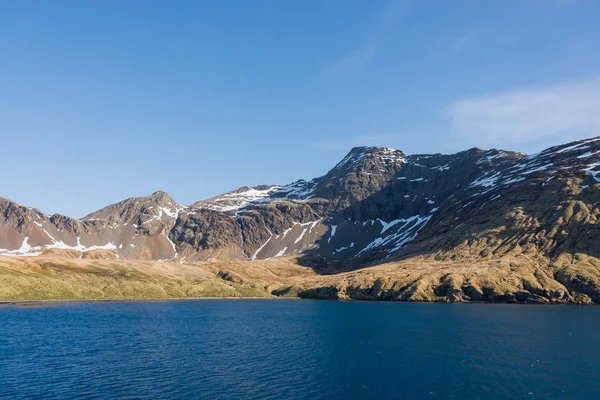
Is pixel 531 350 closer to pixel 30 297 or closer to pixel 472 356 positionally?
pixel 472 356

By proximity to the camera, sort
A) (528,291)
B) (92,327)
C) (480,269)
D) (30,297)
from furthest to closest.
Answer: (480,269), (528,291), (30,297), (92,327)

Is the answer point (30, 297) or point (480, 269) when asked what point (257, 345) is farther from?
point (480, 269)

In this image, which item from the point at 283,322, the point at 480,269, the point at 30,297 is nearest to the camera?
the point at 283,322

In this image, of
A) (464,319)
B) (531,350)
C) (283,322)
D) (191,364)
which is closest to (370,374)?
(191,364)

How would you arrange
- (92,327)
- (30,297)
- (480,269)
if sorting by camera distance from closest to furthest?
(92,327) < (30,297) < (480,269)

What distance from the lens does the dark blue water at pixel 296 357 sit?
49781 mm

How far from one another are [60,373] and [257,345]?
32821 millimetres

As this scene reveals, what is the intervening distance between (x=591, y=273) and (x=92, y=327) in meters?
183

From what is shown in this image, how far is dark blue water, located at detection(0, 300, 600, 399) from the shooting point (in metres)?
49.8

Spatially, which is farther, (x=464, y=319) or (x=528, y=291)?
(x=528, y=291)

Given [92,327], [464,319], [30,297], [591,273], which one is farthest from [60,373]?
[591,273]

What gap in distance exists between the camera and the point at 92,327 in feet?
306

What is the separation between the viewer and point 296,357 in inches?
2660

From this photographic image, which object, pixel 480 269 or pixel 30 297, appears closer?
pixel 30 297
